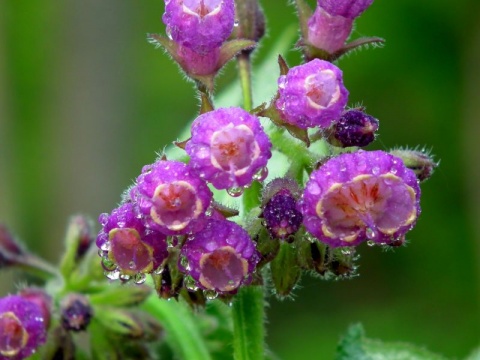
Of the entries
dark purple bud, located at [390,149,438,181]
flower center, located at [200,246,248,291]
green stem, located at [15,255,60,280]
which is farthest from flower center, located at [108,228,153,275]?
green stem, located at [15,255,60,280]

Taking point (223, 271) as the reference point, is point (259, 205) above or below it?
above

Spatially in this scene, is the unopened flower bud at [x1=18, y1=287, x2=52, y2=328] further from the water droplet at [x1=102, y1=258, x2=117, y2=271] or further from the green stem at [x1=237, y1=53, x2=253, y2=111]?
the green stem at [x1=237, y1=53, x2=253, y2=111]

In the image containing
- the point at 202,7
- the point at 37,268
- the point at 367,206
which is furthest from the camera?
the point at 37,268

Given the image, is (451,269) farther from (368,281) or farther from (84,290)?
(84,290)

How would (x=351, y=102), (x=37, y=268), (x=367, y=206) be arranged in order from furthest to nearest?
1. (x=351, y=102)
2. (x=37, y=268)
3. (x=367, y=206)

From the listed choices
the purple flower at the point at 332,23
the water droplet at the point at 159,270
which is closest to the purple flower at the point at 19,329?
the water droplet at the point at 159,270

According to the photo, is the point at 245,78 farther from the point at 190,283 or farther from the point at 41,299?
the point at 41,299

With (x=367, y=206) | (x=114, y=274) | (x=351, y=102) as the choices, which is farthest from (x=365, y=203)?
(x=351, y=102)
